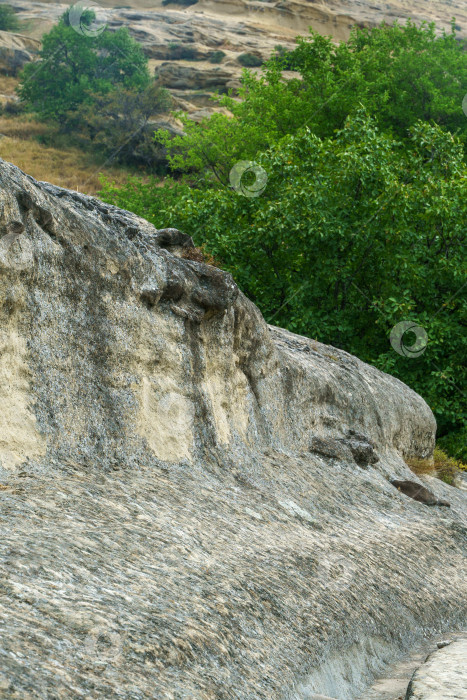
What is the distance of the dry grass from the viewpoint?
42.0 metres

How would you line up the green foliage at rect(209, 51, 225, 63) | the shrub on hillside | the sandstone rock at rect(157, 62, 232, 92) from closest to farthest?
the shrub on hillside, the sandstone rock at rect(157, 62, 232, 92), the green foliage at rect(209, 51, 225, 63)

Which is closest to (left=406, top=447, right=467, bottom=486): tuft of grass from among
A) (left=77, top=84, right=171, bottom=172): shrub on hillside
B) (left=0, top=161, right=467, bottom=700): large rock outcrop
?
(left=0, top=161, right=467, bottom=700): large rock outcrop

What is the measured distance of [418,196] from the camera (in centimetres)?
1677

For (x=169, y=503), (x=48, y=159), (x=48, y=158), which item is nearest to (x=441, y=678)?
(x=169, y=503)

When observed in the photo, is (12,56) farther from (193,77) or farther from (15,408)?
(15,408)

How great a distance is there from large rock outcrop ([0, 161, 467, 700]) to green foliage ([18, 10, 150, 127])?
48228mm

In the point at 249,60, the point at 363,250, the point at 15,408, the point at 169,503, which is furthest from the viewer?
the point at 249,60

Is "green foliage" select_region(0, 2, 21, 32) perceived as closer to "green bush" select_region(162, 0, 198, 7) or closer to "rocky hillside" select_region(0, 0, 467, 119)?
"rocky hillside" select_region(0, 0, 467, 119)

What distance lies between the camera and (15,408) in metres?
5.09

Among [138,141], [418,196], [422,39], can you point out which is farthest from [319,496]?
[138,141]

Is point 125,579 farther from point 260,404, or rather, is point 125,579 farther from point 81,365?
point 260,404

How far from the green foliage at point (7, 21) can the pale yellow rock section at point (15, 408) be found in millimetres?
76852

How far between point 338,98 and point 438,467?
616 inches

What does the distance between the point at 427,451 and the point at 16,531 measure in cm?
1087
